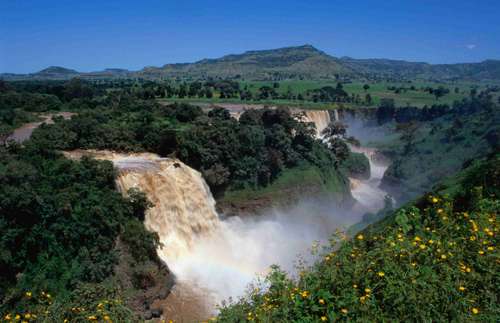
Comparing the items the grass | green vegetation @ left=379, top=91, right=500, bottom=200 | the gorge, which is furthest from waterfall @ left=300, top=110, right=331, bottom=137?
the gorge

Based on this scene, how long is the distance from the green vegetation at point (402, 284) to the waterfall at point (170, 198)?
16788mm

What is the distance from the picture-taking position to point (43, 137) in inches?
1054

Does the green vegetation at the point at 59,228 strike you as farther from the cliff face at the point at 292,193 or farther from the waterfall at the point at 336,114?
the waterfall at the point at 336,114

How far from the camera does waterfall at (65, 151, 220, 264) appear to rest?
80.2 feet

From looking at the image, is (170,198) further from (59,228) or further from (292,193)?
(292,193)

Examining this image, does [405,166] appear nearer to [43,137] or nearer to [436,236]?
[43,137]

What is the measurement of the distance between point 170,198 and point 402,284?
20890 millimetres

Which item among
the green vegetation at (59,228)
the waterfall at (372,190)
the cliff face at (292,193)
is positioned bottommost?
the waterfall at (372,190)

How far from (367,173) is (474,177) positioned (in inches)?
1697

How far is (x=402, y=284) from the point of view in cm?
659

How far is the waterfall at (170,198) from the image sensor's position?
24.4m

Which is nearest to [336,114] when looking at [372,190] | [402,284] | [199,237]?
[372,190]

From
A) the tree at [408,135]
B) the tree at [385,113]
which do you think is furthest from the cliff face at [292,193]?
the tree at [385,113]

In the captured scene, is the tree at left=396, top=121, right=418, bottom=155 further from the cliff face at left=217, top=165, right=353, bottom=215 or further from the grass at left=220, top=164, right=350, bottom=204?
the grass at left=220, top=164, right=350, bottom=204
